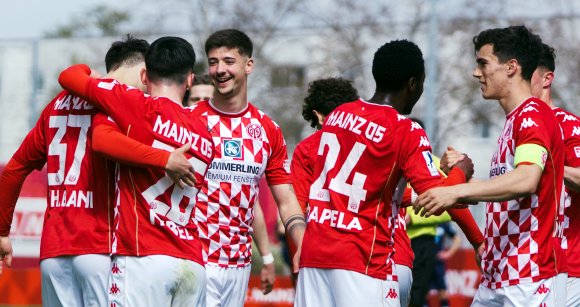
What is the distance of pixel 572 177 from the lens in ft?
22.3

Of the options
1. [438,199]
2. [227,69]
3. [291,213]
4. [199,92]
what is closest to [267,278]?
[291,213]

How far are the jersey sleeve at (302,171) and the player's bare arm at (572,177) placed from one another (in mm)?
1665

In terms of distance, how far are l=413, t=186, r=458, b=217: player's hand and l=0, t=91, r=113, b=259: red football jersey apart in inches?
70.5

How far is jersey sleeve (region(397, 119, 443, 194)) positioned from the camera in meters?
5.93

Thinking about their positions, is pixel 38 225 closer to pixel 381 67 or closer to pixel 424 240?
pixel 424 240

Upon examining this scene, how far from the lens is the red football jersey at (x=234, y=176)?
24.5 ft

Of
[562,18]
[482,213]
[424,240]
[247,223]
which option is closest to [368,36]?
[562,18]

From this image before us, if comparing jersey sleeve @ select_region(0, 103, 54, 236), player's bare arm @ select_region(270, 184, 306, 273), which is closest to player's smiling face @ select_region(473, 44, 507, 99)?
player's bare arm @ select_region(270, 184, 306, 273)

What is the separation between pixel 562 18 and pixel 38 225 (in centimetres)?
1421

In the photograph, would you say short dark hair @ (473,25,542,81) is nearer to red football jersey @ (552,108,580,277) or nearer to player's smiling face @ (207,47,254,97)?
red football jersey @ (552,108,580,277)

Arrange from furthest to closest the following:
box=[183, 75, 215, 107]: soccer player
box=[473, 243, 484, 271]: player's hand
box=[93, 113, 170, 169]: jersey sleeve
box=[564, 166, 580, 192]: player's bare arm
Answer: box=[183, 75, 215, 107]: soccer player → box=[473, 243, 484, 271]: player's hand → box=[564, 166, 580, 192]: player's bare arm → box=[93, 113, 170, 169]: jersey sleeve

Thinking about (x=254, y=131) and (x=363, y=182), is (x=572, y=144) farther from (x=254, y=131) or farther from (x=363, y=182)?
(x=254, y=131)

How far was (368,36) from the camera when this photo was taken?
91.9 ft

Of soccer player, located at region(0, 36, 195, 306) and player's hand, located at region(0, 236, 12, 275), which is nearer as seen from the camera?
soccer player, located at region(0, 36, 195, 306)
